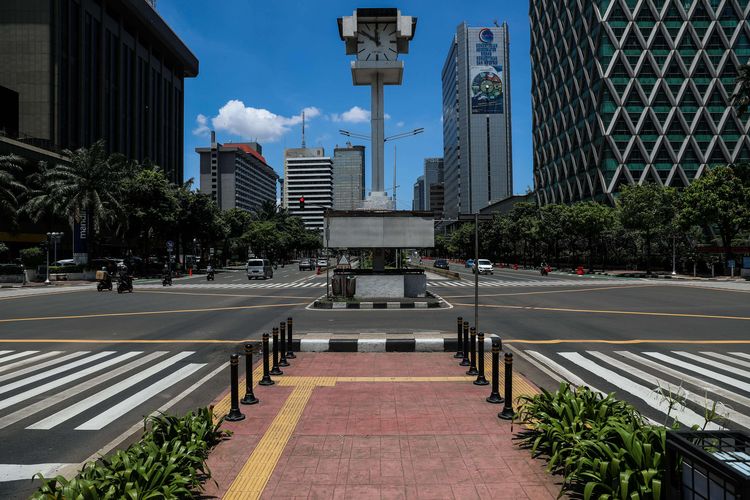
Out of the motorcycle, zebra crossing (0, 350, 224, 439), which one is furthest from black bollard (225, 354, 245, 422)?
the motorcycle

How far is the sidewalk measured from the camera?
5.05 metres

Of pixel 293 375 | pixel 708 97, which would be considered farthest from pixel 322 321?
pixel 708 97

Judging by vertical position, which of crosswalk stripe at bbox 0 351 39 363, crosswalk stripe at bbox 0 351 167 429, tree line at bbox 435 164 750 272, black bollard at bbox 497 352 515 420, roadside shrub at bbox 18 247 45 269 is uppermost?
tree line at bbox 435 164 750 272

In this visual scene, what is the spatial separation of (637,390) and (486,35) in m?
215

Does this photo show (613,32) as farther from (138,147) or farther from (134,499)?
(134,499)

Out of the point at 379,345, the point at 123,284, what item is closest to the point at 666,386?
the point at 379,345

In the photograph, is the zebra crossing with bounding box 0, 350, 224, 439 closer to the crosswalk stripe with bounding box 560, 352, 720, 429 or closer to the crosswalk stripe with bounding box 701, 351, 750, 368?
Result: the crosswalk stripe with bounding box 560, 352, 720, 429

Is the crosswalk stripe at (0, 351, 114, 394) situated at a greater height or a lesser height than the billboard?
lesser

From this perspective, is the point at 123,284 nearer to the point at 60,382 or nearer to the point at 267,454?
the point at 60,382

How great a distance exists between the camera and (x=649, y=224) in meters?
54.5

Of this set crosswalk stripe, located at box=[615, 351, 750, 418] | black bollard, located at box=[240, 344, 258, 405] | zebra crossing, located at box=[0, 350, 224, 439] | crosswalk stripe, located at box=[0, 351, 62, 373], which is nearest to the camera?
zebra crossing, located at box=[0, 350, 224, 439]

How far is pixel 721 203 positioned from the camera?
47656 millimetres

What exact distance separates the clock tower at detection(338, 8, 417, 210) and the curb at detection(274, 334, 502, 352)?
20.2 metres

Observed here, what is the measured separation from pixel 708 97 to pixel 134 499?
367 feet
